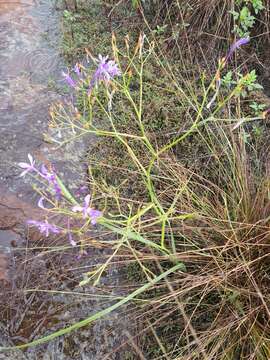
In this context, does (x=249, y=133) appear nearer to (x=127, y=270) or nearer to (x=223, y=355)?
(x=127, y=270)

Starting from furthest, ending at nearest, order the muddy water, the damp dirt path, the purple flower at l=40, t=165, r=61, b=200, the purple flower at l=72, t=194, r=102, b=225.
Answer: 1. the muddy water
2. the damp dirt path
3. the purple flower at l=40, t=165, r=61, b=200
4. the purple flower at l=72, t=194, r=102, b=225

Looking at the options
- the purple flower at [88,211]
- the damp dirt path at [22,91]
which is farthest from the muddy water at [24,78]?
the purple flower at [88,211]

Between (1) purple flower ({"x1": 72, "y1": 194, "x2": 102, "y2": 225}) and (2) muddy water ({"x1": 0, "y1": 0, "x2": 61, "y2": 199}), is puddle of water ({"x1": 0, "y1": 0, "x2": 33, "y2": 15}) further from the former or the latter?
(1) purple flower ({"x1": 72, "y1": 194, "x2": 102, "y2": 225})

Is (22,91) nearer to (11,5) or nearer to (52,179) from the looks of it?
(11,5)

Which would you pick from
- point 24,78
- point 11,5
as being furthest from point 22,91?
point 11,5

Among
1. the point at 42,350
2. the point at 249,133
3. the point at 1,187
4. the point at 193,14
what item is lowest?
the point at 42,350

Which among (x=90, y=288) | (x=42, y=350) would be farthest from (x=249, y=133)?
(x=42, y=350)

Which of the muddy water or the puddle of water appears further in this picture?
the puddle of water

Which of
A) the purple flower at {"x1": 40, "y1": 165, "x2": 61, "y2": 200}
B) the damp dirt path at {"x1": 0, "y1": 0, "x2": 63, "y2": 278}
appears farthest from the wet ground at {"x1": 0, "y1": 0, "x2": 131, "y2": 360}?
the purple flower at {"x1": 40, "y1": 165, "x2": 61, "y2": 200}
